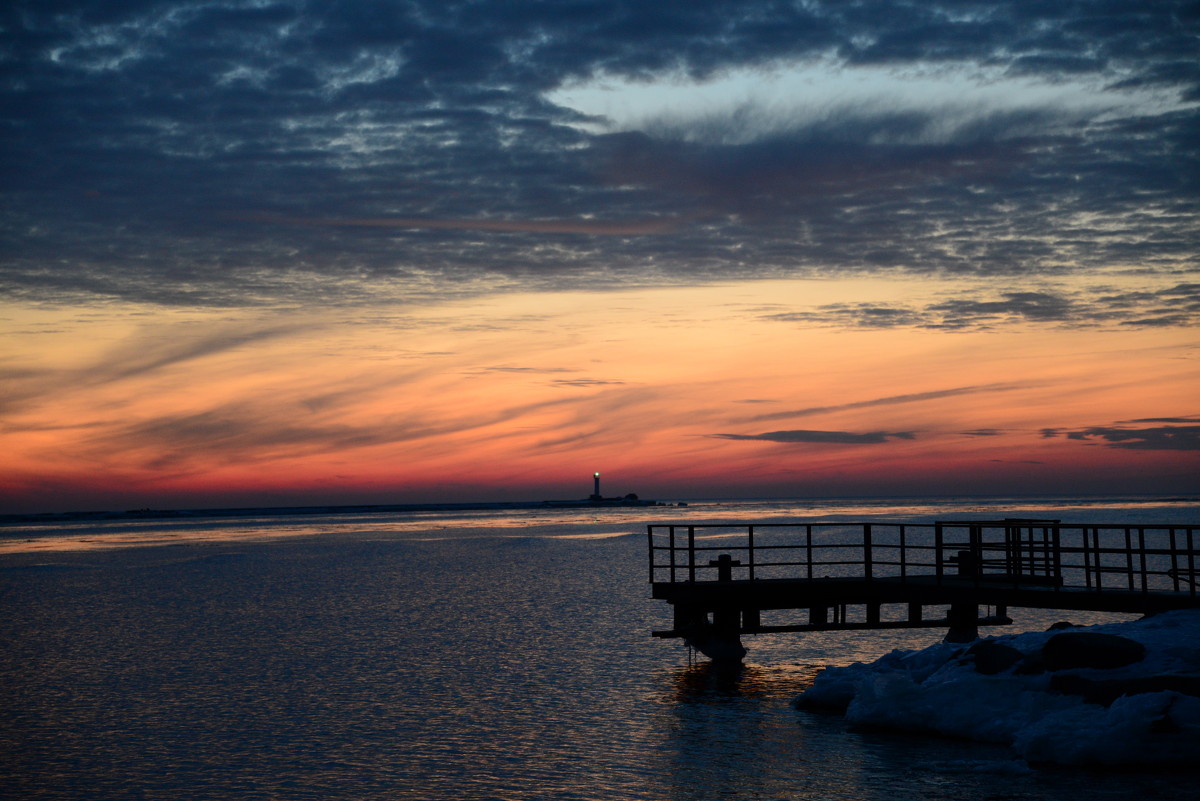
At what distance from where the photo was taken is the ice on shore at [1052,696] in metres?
15.8

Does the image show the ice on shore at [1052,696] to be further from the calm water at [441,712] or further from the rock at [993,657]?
the calm water at [441,712]

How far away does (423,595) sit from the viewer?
49750mm

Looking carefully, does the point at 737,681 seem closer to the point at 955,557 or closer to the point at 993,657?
the point at 955,557

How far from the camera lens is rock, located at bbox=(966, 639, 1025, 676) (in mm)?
18469

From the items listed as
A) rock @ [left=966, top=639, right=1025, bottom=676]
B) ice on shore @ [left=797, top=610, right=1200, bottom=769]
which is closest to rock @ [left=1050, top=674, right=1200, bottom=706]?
ice on shore @ [left=797, top=610, right=1200, bottom=769]

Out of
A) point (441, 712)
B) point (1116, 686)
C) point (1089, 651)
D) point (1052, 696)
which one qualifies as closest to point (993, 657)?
point (1052, 696)

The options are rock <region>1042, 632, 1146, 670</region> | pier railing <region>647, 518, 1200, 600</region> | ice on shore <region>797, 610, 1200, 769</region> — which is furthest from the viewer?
pier railing <region>647, 518, 1200, 600</region>

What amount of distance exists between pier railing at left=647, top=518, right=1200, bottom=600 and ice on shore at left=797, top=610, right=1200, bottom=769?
1.64 metres

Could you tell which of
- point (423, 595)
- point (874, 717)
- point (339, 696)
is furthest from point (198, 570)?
point (874, 717)

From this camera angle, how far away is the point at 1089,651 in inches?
696

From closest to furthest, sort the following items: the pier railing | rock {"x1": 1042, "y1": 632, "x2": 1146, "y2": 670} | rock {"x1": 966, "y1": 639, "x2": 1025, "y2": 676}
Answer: rock {"x1": 1042, "y1": 632, "x2": 1146, "y2": 670}, rock {"x1": 966, "y1": 639, "x2": 1025, "y2": 676}, the pier railing

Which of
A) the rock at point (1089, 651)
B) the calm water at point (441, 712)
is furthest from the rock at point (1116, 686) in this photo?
the calm water at point (441, 712)

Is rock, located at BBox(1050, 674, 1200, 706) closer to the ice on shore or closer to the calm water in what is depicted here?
the ice on shore

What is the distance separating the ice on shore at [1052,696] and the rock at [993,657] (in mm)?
18
